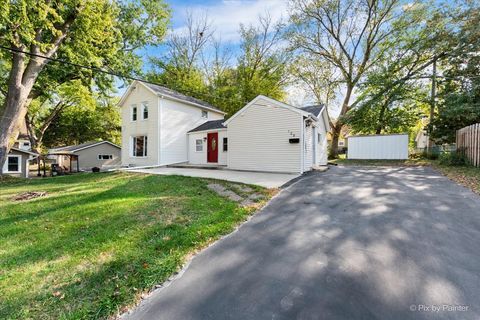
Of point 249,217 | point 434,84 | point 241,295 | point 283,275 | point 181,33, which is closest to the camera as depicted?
point 241,295

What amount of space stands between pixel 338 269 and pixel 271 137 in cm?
873

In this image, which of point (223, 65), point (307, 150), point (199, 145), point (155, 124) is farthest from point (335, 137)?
point (155, 124)

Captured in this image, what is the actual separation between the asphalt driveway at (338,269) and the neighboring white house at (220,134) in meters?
6.08

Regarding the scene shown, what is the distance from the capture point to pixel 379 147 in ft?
59.0

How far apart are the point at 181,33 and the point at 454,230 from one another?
28.8 metres

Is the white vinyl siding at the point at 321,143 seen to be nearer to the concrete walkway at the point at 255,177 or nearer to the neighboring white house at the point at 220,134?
the neighboring white house at the point at 220,134

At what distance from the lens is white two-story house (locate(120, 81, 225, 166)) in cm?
1480

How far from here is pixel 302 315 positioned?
6.89 feet

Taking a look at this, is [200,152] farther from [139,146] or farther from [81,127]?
[81,127]

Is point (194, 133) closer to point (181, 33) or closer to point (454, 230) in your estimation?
point (454, 230)

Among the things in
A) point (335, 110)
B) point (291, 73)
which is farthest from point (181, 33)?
point (335, 110)

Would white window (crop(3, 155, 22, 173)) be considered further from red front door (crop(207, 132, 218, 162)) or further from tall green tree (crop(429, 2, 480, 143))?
tall green tree (crop(429, 2, 480, 143))

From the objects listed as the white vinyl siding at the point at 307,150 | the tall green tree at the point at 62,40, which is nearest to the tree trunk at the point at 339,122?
the white vinyl siding at the point at 307,150

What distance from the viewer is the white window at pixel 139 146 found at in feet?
52.3
